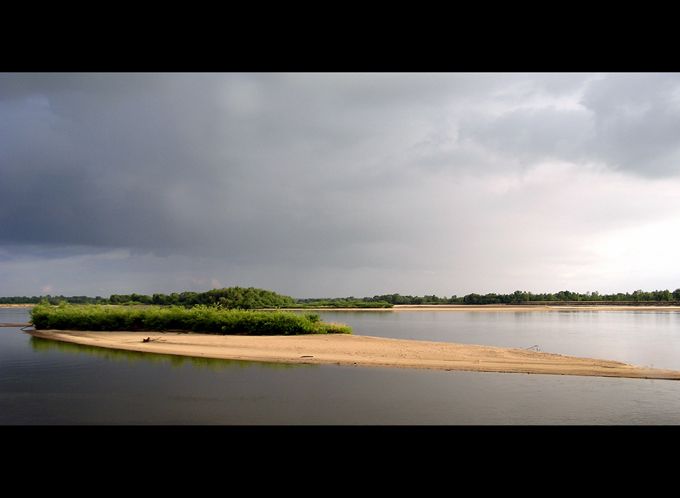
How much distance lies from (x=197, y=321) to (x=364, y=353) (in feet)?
37.1

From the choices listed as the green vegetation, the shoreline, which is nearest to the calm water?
the shoreline

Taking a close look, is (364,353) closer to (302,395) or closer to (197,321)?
(302,395)

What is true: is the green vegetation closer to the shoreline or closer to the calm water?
the shoreline

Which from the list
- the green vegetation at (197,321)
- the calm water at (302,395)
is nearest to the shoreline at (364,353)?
the calm water at (302,395)

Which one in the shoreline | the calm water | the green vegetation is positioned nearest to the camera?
the calm water

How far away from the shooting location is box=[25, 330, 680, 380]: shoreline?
1290 centimetres

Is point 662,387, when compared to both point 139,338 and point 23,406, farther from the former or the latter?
point 139,338

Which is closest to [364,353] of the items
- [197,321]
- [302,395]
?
[302,395]

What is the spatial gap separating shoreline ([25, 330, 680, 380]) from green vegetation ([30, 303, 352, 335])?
973mm

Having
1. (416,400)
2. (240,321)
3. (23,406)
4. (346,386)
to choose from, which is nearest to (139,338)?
(240,321)

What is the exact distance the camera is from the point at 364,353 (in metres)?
16.0
